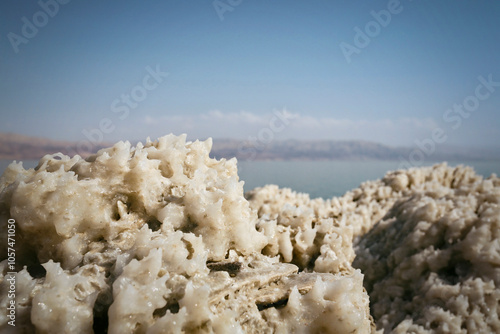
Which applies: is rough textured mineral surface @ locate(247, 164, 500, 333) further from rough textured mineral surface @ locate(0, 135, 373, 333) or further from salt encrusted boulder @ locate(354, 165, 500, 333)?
rough textured mineral surface @ locate(0, 135, 373, 333)

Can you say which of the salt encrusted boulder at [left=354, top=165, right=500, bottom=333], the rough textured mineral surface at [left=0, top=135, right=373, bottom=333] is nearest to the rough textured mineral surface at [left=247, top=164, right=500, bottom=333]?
the salt encrusted boulder at [left=354, top=165, right=500, bottom=333]

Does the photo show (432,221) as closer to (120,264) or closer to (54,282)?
(120,264)

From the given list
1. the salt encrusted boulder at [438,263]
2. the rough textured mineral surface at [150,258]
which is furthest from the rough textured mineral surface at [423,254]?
the rough textured mineral surface at [150,258]

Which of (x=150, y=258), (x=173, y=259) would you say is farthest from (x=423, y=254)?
(x=150, y=258)

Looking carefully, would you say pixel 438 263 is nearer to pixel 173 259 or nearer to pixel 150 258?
pixel 173 259

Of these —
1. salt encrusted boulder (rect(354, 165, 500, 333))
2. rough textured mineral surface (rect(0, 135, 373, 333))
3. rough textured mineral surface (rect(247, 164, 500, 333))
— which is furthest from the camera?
salt encrusted boulder (rect(354, 165, 500, 333))
